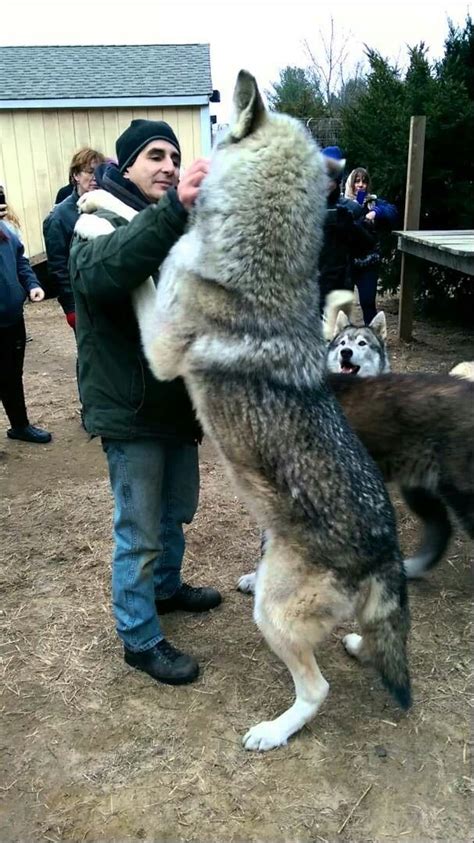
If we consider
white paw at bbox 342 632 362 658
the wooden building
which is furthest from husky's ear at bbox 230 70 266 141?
the wooden building

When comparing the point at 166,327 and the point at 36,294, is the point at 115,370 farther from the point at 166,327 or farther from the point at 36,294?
the point at 36,294

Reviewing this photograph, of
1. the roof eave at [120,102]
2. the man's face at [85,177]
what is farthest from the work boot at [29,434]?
the roof eave at [120,102]

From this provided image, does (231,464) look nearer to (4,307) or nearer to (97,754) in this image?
(97,754)

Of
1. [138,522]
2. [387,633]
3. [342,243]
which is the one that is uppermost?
[342,243]

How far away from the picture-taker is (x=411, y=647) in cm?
317

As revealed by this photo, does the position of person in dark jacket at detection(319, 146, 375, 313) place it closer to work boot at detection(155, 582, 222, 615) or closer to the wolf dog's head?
work boot at detection(155, 582, 222, 615)

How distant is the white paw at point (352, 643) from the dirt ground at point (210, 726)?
0.05 m

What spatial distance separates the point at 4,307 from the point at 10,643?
3.18 meters

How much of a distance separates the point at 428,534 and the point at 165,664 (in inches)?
67.9

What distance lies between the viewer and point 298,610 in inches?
91.7

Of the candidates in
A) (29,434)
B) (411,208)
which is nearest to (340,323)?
(29,434)

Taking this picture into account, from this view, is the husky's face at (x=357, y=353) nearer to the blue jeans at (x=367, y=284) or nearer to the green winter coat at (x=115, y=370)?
the green winter coat at (x=115, y=370)

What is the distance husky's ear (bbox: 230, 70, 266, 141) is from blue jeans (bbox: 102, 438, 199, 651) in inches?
49.5

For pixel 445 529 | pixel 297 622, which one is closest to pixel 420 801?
pixel 297 622
